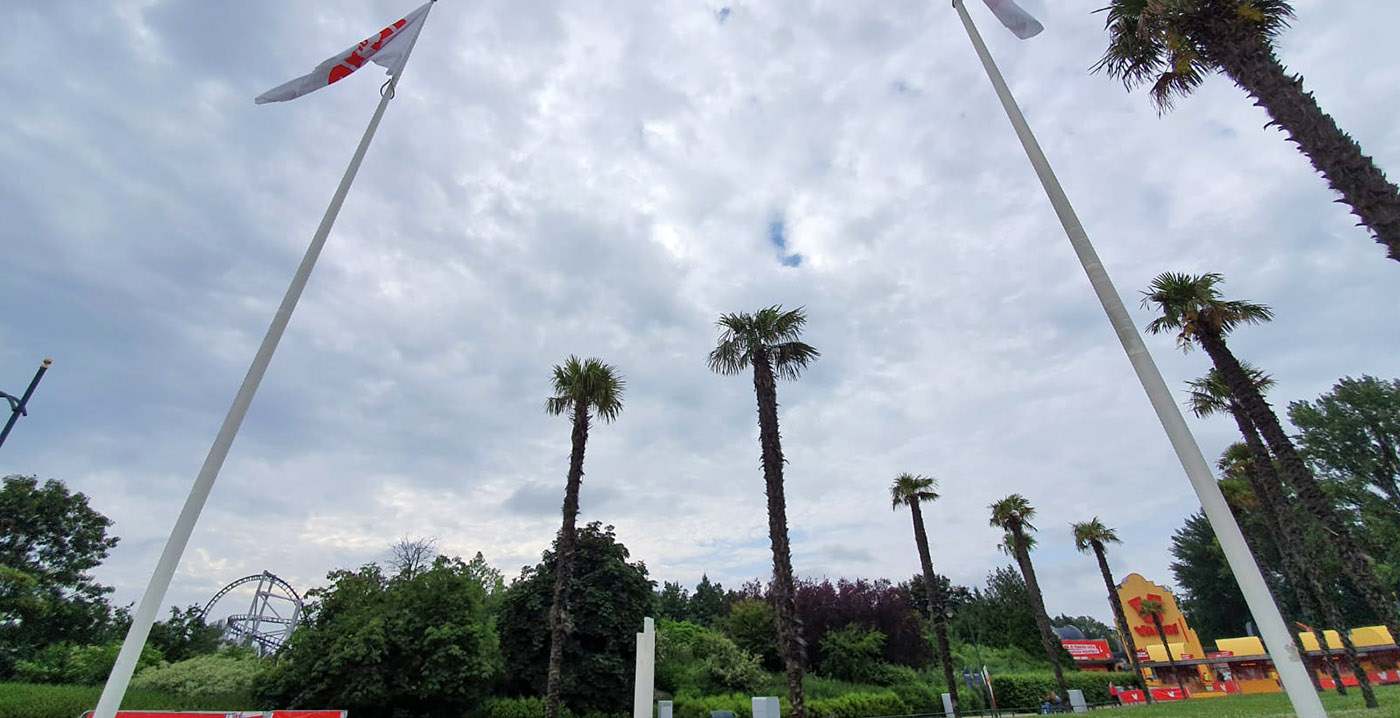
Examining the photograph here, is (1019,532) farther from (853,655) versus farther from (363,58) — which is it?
(363,58)

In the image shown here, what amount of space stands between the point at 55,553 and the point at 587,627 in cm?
4548

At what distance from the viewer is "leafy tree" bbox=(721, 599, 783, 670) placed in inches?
1398

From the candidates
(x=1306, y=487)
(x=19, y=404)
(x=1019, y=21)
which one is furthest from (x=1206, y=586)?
(x=19, y=404)

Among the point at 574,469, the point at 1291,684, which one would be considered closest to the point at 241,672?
the point at 574,469

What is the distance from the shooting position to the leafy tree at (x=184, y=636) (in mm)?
50562

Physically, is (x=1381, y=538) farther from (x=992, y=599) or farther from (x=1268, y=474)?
(x=992, y=599)

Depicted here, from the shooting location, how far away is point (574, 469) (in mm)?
20469

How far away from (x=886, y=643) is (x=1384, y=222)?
3701 centimetres

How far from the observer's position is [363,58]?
424 inches

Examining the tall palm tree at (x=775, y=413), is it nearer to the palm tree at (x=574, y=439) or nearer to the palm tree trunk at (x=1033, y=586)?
the palm tree at (x=574, y=439)

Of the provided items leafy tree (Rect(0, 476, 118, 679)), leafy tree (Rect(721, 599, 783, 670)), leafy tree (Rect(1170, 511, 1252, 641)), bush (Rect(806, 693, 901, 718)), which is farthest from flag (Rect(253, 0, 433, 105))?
leafy tree (Rect(1170, 511, 1252, 641))

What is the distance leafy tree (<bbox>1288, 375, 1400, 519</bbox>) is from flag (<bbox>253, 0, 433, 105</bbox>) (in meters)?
57.9

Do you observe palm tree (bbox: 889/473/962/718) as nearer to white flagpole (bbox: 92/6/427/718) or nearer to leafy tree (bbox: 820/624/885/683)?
leafy tree (bbox: 820/624/885/683)

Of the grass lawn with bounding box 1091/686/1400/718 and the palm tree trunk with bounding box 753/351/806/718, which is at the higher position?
the palm tree trunk with bounding box 753/351/806/718
